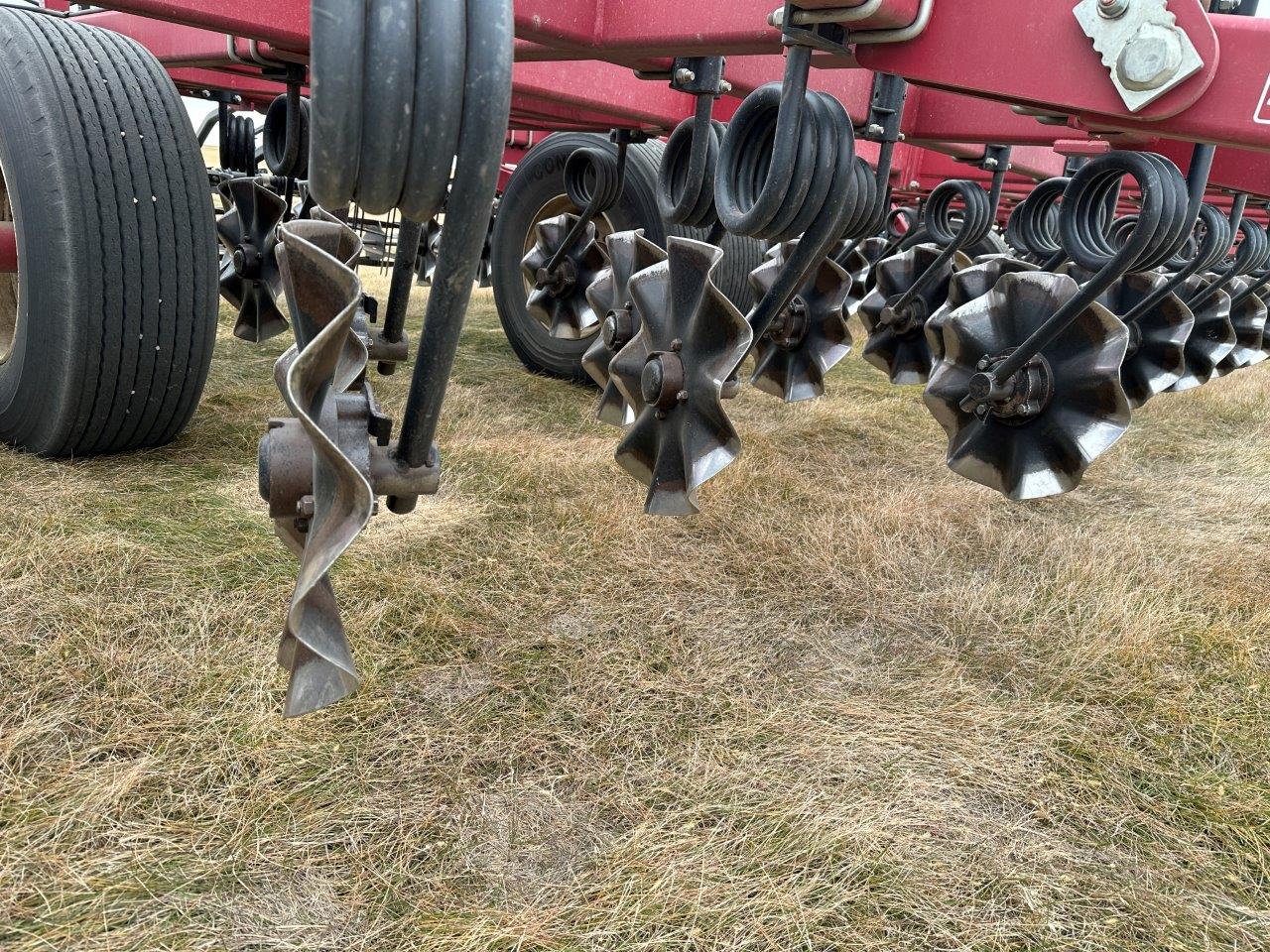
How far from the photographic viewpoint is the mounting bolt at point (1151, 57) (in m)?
1.13

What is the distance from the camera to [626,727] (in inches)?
47.1

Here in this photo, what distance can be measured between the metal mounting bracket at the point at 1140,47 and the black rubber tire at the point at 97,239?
142cm

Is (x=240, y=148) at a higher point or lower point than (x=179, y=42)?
lower

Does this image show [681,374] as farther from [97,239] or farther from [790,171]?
[97,239]

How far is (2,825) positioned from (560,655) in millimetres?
647

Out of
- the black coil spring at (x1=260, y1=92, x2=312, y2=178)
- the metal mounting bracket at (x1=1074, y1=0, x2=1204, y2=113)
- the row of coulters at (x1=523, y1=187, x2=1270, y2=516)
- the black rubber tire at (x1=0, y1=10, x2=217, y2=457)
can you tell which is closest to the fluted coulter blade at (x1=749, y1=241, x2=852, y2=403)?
the row of coulters at (x1=523, y1=187, x2=1270, y2=516)

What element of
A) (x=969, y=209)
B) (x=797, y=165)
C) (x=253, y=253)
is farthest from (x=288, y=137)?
(x=969, y=209)

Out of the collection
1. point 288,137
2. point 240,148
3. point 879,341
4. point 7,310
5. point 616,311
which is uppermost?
point 288,137

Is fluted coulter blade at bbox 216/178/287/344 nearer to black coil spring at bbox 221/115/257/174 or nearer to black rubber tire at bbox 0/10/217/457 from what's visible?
black rubber tire at bbox 0/10/217/457

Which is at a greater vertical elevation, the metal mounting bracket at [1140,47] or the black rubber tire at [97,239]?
the metal mounting bracket at [1140,47]

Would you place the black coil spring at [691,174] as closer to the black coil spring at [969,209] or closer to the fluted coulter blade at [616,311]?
the fluted coulter blade at [616,311]

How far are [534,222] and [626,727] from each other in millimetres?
1888

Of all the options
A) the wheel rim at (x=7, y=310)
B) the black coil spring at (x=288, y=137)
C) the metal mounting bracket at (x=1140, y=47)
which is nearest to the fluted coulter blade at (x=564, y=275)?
the black coil spring at (x=288, y=137)

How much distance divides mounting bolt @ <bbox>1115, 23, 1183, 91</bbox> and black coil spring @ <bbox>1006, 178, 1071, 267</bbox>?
69 centimetres
